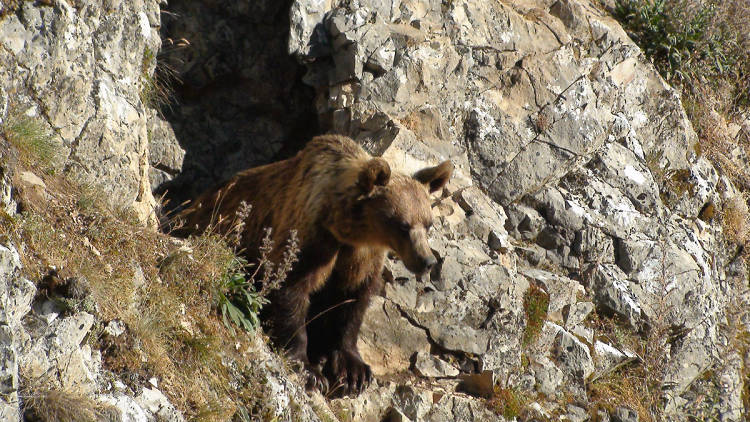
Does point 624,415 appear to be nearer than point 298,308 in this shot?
No

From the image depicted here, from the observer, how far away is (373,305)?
646cm

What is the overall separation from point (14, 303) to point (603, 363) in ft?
17.4

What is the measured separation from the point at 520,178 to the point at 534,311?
1.38 metres

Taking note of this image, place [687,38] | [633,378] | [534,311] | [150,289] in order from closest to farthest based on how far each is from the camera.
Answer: [150,289] → [534,311] → [633,378] → [687,38]

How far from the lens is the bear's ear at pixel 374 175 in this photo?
548 cm

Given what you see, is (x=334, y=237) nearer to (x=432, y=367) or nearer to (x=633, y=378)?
(x=432, y=367)

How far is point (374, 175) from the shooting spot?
18.0 ft

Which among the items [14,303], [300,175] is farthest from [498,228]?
[14,303]

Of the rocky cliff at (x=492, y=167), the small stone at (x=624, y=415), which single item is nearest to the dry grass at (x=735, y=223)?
the rocky cliff at (x=492, y=167)

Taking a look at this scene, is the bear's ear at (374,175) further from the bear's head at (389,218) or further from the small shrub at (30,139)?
the small shrub at (30,139)

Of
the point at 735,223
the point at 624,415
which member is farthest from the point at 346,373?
the point at 735,223

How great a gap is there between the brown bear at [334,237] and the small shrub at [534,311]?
5.19 feet

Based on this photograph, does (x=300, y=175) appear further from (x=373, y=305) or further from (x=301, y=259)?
(x=373, y=305)

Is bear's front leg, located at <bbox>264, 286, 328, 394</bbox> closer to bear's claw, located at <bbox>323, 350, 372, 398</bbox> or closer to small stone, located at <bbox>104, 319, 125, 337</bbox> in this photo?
bear's claw, located at <bbox>323, 350, 372, 398</bbox>
